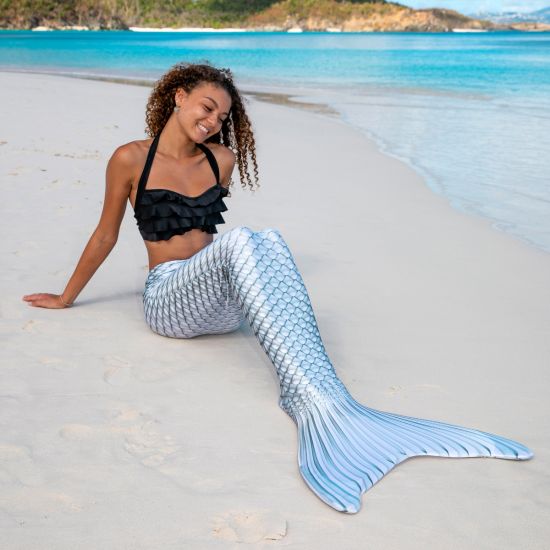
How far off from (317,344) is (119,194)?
1.28 metres

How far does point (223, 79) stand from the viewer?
355 centimetres

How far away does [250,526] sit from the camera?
7.39 feet

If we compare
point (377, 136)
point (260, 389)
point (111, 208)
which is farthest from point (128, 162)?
point (377, 136)

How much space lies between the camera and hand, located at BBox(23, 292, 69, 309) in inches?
153

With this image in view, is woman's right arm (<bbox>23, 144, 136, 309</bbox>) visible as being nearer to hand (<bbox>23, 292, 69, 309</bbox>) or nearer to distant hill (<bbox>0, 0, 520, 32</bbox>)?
hand (<bbox>23, 292, 69, 309</bbox>)

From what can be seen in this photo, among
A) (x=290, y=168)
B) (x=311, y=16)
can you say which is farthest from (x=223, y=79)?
(x=311, y=16)

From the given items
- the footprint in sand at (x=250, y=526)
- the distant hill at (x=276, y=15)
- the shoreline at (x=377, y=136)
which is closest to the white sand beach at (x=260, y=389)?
the footprint in sand at (x=250, y=526)

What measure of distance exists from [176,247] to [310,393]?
45.4 inches

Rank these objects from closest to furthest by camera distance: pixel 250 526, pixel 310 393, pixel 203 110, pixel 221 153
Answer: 1. pixel 250 526
2. pixel 310 393
3. pixel 203 110
4. pixel 221 153

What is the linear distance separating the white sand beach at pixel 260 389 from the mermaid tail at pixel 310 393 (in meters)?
0.06

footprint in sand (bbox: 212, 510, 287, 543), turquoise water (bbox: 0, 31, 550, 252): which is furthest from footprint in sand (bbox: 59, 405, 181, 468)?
turquoise water (bbox: 0, 31, 550, 252)

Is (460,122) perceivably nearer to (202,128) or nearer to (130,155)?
(202,128)

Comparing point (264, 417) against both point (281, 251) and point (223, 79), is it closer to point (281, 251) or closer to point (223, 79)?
point (281, 251)

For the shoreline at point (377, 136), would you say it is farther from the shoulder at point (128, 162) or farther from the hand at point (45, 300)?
the hand at point (45, 300)
